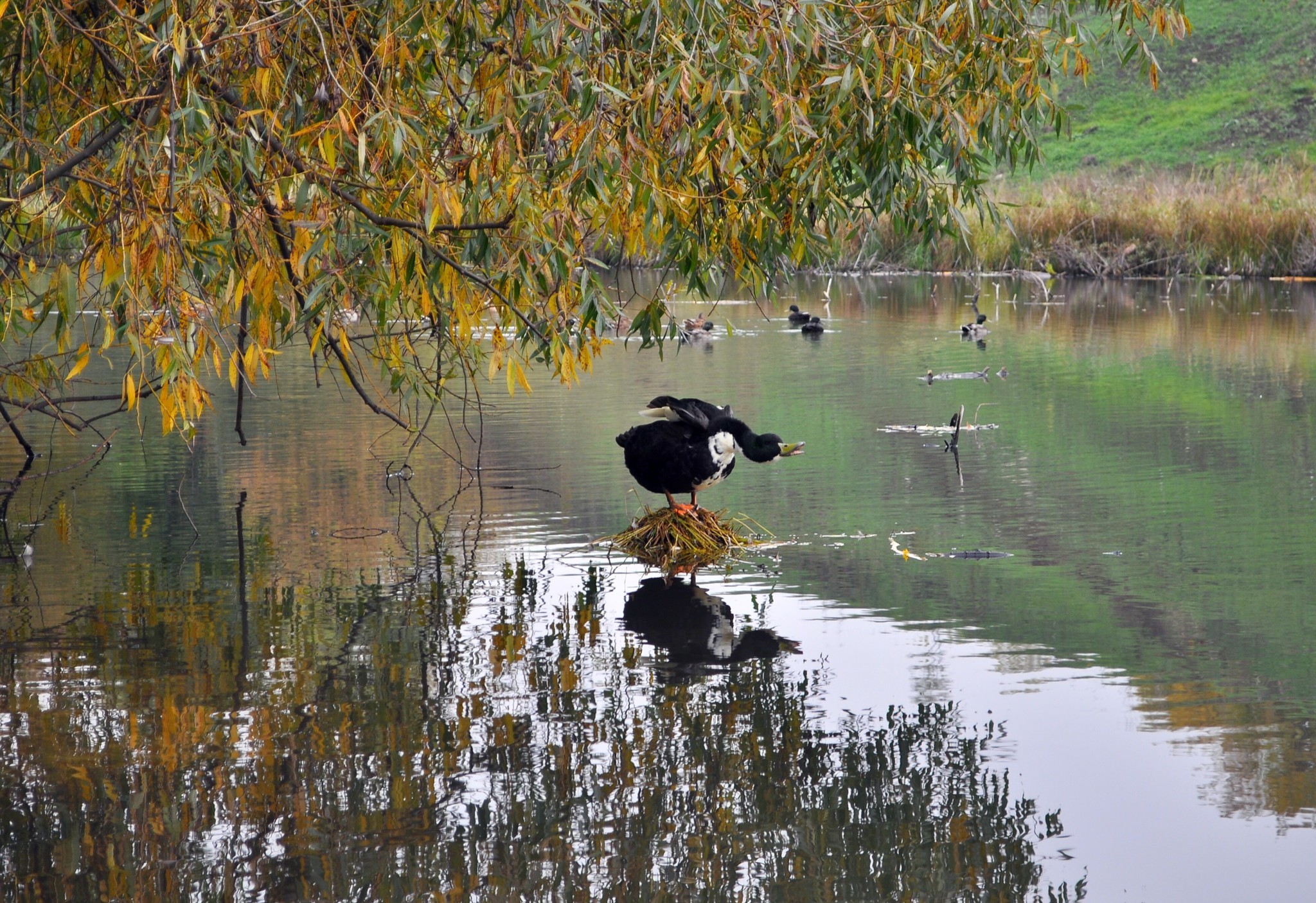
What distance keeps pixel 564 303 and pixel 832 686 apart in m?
1.79

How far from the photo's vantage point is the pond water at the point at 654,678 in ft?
14.4

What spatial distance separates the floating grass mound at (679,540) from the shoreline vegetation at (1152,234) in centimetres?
2107

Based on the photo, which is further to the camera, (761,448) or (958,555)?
(761,448)

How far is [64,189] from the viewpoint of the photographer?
5.91 meters

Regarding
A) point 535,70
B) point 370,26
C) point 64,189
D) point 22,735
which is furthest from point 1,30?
point 22,735

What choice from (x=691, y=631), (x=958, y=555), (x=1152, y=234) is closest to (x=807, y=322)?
(x=1152, y=234)

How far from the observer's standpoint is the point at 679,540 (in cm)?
806

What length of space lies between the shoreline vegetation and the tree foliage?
22.1 m

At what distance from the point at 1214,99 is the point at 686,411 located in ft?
196

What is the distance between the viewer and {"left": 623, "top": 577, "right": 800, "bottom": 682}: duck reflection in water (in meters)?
6.24

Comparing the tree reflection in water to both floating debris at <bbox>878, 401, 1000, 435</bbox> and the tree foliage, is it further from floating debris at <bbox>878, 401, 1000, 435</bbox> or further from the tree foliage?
floating debris at <bbox>878, 401, 1000, 435</bbox>

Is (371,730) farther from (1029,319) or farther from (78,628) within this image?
(1029,319)

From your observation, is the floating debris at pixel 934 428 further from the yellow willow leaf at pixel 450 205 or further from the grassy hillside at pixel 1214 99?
the grassy hillside at pixel 1214 99

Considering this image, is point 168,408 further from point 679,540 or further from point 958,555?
point 958,555
